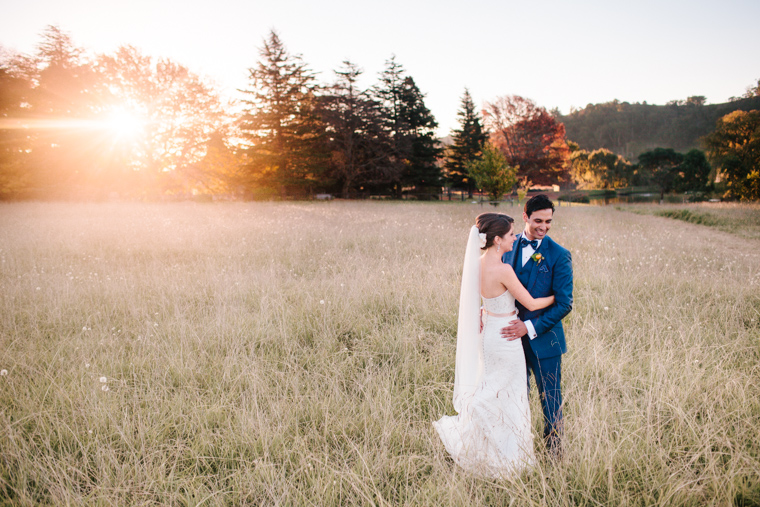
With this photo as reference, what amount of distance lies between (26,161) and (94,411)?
118 ft

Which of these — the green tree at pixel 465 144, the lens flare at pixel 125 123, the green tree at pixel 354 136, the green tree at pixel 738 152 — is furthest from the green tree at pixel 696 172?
the lens flare at pixel 125 123

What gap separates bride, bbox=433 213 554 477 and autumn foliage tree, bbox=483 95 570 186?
49067 millimetres

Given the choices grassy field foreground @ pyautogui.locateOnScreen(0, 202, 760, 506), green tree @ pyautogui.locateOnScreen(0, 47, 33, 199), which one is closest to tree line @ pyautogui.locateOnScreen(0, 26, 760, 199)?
green tree @ pyautogui.locateOnScreen(0, 47, 33, 199)

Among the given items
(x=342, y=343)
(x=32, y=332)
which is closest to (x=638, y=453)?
(x=342, y=343)

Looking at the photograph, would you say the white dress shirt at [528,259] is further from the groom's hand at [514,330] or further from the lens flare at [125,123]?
the lens flare at [125,123]

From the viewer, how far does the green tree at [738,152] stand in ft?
88.3

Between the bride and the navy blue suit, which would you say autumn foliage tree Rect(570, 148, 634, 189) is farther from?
the bride

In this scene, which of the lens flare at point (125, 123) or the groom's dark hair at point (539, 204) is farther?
the lens flare at point (125, 123)

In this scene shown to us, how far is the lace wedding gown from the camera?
238 cm

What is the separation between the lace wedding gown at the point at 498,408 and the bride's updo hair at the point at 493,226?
0.43 meters

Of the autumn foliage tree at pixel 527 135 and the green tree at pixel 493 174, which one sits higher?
the autumn foliage tree at pixel 527 135

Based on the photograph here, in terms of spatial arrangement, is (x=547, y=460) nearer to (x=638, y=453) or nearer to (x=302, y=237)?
(x=638, y=453)

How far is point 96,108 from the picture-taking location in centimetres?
2850

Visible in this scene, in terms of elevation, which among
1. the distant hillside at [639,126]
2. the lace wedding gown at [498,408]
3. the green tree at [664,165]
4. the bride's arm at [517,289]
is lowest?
the lace wedding gown at [498,408]
